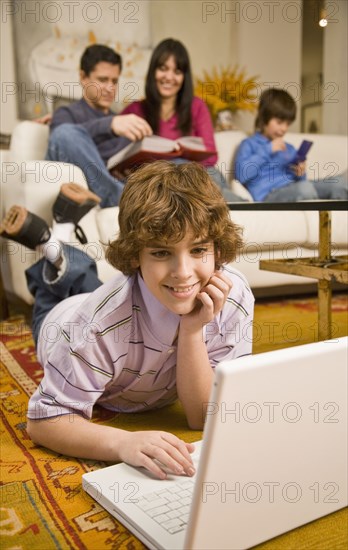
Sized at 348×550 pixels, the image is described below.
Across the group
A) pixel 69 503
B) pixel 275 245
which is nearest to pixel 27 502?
pixel 69 503

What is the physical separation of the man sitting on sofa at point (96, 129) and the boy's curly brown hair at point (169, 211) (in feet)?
3.61

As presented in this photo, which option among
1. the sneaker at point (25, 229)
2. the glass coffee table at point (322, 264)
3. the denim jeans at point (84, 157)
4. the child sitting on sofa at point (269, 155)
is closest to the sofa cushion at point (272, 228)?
the child sitting on sofa at point (269, 155)

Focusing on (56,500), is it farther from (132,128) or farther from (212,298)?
(132,128)

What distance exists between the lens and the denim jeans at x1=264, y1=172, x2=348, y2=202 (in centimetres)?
217

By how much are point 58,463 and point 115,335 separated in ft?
0.72

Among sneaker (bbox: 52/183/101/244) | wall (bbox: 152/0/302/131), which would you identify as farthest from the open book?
wall (bbox: 152/0/302/131)

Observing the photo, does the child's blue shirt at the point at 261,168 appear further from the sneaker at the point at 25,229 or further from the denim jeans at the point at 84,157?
the sneaker at the point at 25,229

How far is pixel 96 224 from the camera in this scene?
6.03 ft

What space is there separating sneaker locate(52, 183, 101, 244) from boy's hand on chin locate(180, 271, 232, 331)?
2.71ft

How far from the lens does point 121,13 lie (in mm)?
2863

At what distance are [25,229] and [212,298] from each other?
762mm

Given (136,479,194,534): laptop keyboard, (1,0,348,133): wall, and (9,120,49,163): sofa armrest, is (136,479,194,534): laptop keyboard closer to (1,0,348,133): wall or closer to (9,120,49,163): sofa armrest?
(9,120,49,163): sofa armrest

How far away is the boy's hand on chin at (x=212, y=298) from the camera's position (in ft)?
2.68

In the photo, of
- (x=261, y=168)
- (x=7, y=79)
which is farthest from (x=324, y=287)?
(x=7, y=79)
